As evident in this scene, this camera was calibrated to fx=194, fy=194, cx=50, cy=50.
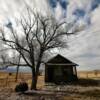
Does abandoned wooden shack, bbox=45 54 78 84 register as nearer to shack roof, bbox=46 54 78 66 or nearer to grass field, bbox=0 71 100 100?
shack roof, bbox=46 54 78 66

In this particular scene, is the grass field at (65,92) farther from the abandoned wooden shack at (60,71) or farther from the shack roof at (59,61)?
the shack roof at (59,61)

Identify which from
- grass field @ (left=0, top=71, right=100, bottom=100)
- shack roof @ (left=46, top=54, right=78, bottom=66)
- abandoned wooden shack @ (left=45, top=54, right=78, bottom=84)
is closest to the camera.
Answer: grass field @ (left=0, top=71, right=100, bottom=100)

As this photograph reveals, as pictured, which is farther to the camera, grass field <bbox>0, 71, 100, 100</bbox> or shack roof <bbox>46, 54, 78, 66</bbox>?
shack roof <bbox>46, 54, 78, 66</bbox>

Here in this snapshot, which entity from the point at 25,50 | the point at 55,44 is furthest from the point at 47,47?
the point at 25,50

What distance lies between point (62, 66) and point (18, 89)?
1523 centimetres

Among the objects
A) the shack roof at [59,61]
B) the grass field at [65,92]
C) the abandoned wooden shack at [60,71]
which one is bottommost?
the grass field at [65,92]

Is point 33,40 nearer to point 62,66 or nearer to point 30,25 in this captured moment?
point 30,25

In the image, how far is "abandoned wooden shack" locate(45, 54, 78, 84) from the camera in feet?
120

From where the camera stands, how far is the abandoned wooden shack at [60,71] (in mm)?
36469

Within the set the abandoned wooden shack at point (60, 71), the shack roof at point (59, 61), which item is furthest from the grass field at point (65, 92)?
the shack roof at point (59, 61)

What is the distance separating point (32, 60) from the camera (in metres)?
26.4

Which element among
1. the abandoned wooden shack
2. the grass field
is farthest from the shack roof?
the grass field

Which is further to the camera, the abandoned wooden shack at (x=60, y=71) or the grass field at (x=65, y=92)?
the abandoned wooden shack at (x=60, y=71)

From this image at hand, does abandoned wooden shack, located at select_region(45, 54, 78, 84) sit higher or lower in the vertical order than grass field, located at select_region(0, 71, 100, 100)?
higher
